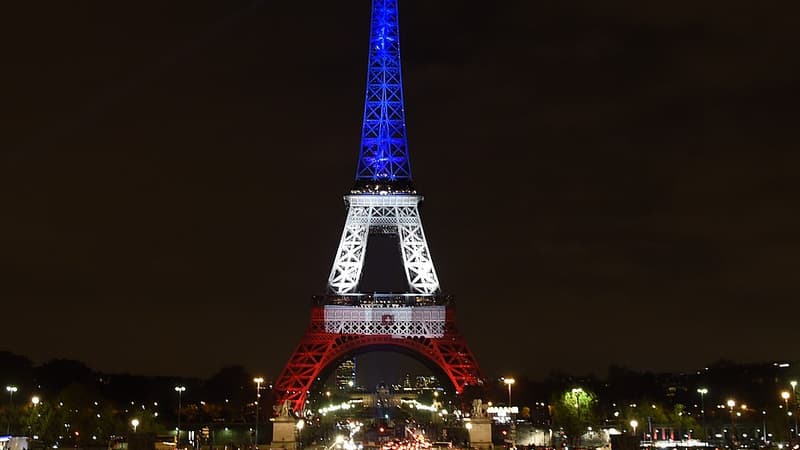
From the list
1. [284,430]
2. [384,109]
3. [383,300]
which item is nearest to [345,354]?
[383,300]

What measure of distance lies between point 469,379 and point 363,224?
66.6 feet

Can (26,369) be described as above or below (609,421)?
above

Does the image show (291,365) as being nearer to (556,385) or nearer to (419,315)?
(419,315)

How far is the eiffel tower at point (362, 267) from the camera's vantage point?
100000 millimetres

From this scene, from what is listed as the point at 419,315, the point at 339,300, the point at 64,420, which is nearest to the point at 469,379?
the point at 419,315

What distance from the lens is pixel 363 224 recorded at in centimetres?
10469

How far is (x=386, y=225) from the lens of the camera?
105500mm

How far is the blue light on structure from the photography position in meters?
105

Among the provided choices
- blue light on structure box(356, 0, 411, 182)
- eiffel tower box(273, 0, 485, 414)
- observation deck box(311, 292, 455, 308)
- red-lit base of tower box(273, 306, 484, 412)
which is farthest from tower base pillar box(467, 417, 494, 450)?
blue light on structure box(356, 0, 411, 182)

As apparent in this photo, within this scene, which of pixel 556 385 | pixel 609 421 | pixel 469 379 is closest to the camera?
pixel 469 379

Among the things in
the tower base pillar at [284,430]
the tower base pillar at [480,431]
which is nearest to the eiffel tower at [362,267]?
the tower base pillar at [284,430]

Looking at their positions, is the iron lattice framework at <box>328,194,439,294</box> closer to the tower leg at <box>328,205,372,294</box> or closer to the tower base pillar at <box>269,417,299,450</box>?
the tower leg at <box>328,205,372,294</box>

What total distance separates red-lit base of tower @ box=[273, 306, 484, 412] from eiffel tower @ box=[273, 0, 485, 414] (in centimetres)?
10

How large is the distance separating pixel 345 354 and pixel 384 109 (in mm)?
26455
